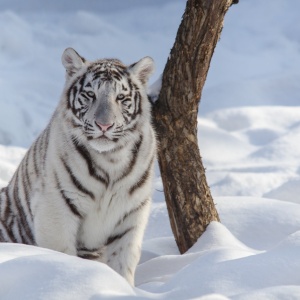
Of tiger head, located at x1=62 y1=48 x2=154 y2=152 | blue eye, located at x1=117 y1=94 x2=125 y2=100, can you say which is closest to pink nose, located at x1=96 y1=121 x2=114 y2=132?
tiger head, located at x1=62 y1=48 x2=154 y2=152

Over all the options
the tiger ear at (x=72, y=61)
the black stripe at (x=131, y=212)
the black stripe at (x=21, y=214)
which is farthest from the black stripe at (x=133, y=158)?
the black stripe at (x=21, y=214)

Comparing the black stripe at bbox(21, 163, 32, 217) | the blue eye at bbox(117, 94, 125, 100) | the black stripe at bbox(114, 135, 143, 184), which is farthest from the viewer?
the black stripe at bbox(21, 163, 32, 217)

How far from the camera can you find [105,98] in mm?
3703

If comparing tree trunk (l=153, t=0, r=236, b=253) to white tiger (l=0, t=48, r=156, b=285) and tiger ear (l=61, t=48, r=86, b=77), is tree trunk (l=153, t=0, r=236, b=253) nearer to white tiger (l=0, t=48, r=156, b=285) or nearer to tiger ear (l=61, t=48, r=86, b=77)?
white tiger (l=0, t=48, r=156, b=285)

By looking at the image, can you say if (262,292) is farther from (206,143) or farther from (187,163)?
(206,143)

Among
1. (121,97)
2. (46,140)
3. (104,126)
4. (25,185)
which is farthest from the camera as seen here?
(25,185)

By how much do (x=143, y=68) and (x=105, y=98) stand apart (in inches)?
14.2

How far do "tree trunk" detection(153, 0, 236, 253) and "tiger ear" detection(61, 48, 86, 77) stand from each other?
0.86 meters

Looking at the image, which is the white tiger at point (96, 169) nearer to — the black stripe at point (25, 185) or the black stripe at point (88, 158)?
the black stripe at point (88, 158)

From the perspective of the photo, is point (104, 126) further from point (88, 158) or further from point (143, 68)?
point (143, 68)

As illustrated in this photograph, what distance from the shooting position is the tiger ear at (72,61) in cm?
391

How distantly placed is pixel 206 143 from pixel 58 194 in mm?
6520

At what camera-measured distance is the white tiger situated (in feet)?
12.4

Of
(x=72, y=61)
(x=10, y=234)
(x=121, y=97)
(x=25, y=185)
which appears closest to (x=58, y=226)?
(x=25, y=185)
